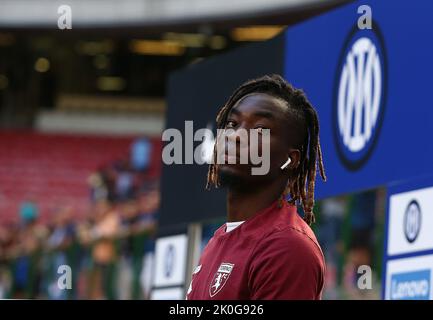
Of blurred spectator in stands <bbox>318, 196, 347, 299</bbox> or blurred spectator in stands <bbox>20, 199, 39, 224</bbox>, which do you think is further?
blurred spectator in stands <bbox>20, 199, 39, 224</bbox>

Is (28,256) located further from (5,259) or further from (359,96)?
(359,96)

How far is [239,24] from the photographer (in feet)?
70.4

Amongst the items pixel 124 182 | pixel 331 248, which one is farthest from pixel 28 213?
pixel 331 248

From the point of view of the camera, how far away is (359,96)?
16.8ft

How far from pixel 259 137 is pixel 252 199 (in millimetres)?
156

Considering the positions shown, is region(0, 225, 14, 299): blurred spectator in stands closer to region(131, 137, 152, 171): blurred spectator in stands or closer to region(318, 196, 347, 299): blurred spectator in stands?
region(131, 137, 152, 171): blurred spectator in stands

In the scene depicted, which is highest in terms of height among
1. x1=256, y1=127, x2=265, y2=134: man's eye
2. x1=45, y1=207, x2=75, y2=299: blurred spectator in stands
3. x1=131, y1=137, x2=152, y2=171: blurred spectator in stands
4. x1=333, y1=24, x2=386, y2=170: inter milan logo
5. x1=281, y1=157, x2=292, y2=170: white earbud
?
x1=131, y1=137, x2=152, y2=171: blurred spectator in stands

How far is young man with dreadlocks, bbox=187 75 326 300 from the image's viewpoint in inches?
95.7

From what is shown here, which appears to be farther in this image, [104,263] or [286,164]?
[104,263]

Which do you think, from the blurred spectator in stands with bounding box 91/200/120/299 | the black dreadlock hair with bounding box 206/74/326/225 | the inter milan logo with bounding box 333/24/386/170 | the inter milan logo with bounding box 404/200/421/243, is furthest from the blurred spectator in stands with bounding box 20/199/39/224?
the black dreadlock hair with bounding box 206/74/326/225

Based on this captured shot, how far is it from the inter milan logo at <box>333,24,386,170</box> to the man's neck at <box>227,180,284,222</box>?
2.37 m

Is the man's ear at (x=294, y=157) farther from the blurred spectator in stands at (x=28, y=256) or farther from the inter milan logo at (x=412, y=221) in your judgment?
the blurred spectator in stands at (x=28, y=256)

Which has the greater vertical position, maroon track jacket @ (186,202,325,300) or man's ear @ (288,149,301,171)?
man's ear @ (288,149,301,171)

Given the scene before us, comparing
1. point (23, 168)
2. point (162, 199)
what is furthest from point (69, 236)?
point (162, 199)
